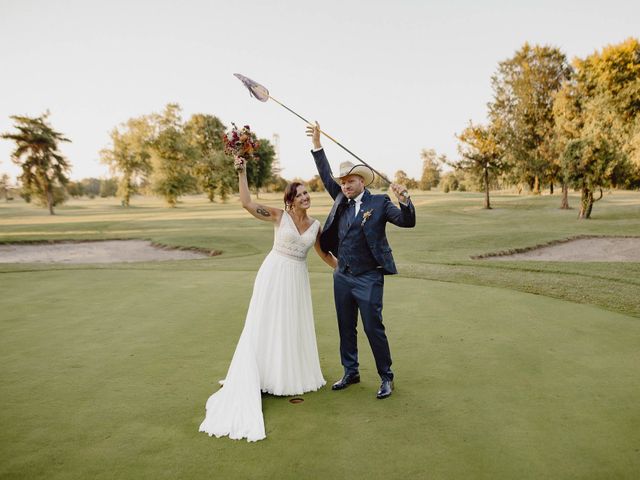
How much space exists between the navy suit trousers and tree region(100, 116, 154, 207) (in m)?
60.6

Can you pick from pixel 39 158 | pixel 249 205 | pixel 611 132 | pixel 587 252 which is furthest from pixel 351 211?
pixel 39 158

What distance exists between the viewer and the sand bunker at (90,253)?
17.8 m

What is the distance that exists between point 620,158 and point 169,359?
91.4 ft

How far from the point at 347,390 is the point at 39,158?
2241 inches

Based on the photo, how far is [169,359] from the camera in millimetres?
5219

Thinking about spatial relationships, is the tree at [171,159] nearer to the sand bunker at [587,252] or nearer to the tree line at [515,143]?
the tree line at [515,143]

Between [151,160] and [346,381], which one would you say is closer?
[346,381]

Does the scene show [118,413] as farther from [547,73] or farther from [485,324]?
[547,73]

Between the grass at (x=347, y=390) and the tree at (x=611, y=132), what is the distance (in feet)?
65.0

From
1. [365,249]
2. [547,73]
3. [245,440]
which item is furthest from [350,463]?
[547,73]

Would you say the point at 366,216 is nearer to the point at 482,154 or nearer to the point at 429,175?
the point at 482,154

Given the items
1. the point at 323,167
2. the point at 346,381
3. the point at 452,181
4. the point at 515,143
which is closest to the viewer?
the point at 346,381

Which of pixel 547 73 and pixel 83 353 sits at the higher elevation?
pixel 547 73

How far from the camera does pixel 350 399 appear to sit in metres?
4.26
